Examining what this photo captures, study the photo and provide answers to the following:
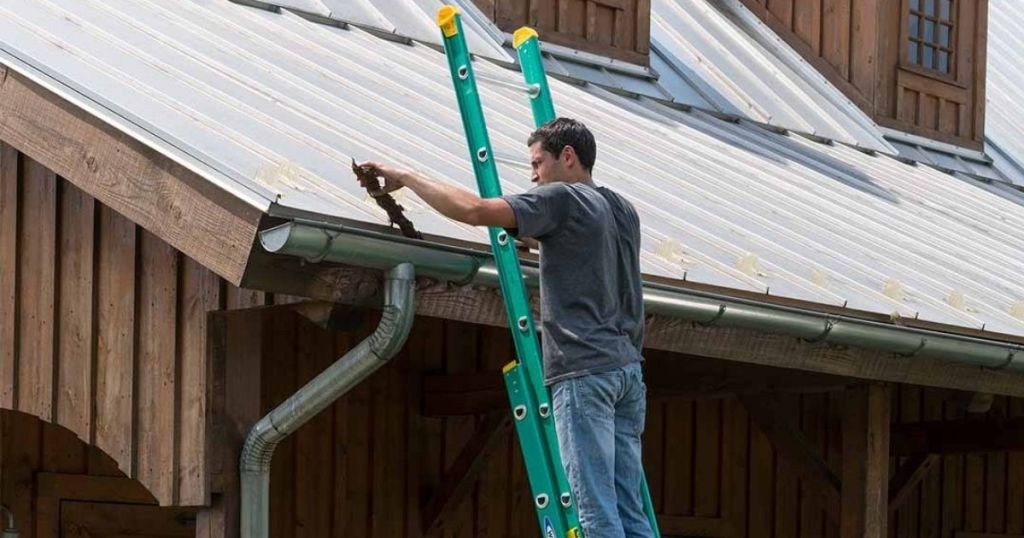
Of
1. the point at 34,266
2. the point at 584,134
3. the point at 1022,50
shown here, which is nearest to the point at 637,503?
the point at 584,134

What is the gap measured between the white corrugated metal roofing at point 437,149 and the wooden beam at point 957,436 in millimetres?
947

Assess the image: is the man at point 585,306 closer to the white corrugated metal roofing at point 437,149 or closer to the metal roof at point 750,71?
the white corrugated metal roofing at point 437,149

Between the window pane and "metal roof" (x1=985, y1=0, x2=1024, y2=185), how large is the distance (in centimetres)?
100

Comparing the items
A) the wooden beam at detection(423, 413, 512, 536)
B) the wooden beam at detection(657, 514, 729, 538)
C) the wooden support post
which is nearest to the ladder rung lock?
the wooden support post

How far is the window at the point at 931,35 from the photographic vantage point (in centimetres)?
1614

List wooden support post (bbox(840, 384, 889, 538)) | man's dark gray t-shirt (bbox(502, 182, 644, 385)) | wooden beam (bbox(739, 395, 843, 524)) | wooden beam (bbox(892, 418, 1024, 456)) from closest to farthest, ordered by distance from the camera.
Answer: man's dark gray t-shirt (bbox(502, 182, 644, 385)) → wooden support post (bbox(840, 384, 889, 538)) → wooden beam (bbox(739, 395, 843, 524)) → wooden beam (bbox(892, 418, 1024, 456))

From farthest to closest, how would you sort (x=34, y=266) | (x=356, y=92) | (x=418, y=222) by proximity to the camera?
(x=356, y=92) < (x=34, y=266) < (x=418, y=222)

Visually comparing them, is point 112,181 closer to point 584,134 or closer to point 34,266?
point 34,266

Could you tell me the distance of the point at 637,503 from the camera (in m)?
5.95

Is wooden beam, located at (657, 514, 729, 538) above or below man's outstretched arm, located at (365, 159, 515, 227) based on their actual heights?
below

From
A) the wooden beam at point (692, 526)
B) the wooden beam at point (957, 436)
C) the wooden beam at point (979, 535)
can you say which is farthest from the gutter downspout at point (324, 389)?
the wooden beam at point (979, 535)

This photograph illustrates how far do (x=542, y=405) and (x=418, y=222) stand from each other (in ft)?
3.45

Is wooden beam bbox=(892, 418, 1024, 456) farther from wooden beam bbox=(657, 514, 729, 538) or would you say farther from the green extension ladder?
the green extension ladder

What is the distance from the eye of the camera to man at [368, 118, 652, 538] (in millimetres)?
5738
